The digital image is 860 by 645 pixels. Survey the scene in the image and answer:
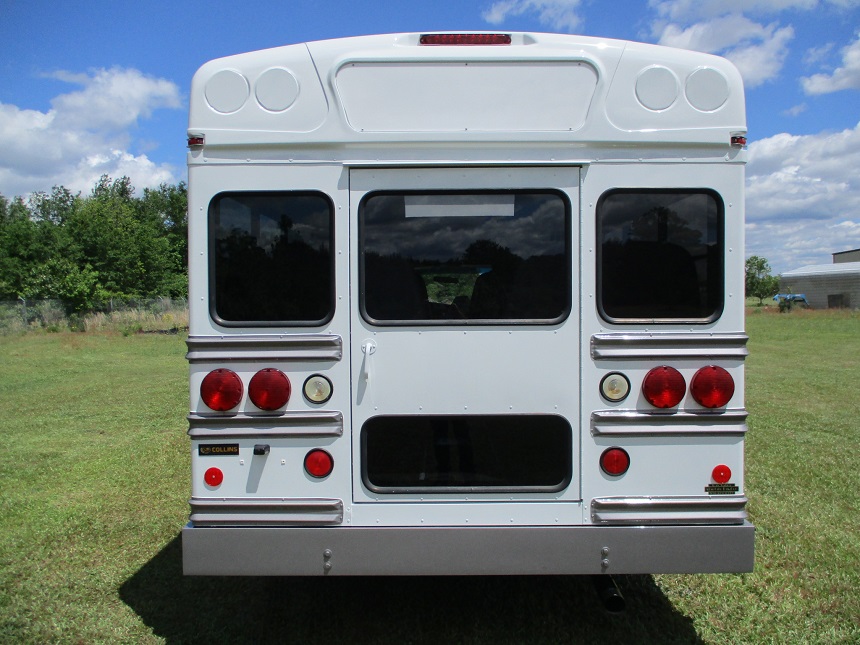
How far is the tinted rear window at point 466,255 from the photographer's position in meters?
3.23

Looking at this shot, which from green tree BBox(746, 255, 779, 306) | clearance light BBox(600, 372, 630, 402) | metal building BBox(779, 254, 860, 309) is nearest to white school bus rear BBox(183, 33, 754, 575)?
clearance light BBox(600, 372, 630, 402)

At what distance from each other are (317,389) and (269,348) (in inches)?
11.0

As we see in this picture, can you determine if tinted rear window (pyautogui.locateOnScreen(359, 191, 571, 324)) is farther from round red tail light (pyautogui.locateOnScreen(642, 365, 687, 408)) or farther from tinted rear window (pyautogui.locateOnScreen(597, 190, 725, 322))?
round red tail light (pyautogui.locateOnScreen(642, 365, 687, 408))

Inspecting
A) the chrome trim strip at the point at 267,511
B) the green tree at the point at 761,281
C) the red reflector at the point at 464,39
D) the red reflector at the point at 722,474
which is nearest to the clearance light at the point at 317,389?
the chrome trim strip at the point at 267,511

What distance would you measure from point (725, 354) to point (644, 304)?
0.41 m

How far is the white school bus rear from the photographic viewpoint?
315 centimetres

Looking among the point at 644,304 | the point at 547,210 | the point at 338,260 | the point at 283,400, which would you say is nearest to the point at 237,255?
the point at 338,260

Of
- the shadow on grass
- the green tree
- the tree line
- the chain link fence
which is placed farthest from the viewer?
the green tree

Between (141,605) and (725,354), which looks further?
(141,605)

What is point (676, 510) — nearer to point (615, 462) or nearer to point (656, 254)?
point (615, 462)

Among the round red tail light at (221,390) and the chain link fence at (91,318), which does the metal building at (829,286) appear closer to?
the chain link fence at (91,318)

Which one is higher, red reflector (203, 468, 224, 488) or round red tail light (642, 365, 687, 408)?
round red tail light (642, 365, 687, 408)

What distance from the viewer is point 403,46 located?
320 centimetres

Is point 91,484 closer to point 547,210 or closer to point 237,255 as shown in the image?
point 237,255
